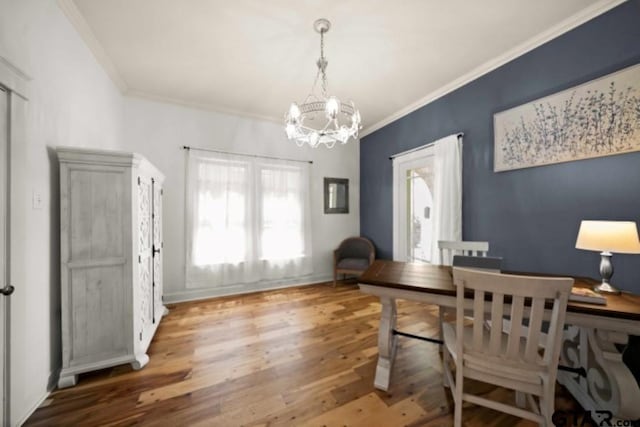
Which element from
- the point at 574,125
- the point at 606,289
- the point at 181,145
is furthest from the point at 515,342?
the point at 181,145

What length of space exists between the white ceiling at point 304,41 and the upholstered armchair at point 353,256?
8.03 feet

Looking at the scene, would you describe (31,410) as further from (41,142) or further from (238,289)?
(238,289)

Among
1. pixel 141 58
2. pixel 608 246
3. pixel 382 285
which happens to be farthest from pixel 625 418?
pixel 141 58

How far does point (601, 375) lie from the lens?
4.66ft

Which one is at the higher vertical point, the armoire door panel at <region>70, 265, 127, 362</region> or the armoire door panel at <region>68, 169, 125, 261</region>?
the armoire door panel at <region>68, 169, 125, 261</region>

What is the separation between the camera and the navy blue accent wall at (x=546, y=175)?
1665mm

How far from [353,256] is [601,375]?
Answer: 3.14 metres

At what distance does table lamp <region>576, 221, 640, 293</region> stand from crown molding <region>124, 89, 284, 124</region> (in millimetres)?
3708

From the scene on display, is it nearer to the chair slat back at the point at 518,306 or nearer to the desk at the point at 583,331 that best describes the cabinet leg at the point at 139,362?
the desk at the point at 583,331

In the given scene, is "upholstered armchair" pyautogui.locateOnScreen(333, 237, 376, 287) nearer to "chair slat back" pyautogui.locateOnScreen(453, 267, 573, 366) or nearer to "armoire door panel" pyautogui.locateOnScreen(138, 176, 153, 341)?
"armoire door panel" pyautogui.locateOnScreen(138, 176, 153, 341)

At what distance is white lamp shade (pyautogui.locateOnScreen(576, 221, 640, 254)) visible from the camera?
1.30 metres

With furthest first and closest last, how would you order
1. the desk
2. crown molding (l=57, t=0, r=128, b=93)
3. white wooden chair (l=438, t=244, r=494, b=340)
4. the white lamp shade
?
white wooden chair (l=438, t=244, r=494, b=340) → crown molding (l=57, t=0, r=128, b=93) → the white lamp shade → the desk

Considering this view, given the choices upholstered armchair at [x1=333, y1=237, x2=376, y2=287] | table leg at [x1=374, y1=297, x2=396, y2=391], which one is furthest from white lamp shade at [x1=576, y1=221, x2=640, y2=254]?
upholstered armchair at [x1=333, y1=237, x2=376, y2=287]

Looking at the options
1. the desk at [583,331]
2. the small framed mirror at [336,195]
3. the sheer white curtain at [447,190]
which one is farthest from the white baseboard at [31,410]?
the small framed mirror at [336,195]
